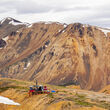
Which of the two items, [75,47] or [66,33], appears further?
[66,33]

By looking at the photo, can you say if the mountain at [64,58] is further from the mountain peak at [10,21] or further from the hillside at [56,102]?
the hillside at [56,102]

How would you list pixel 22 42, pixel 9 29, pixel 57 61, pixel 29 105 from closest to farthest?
pixel 29 105 < pixel 57 61 < pixel 22 42 < pixel 9 29

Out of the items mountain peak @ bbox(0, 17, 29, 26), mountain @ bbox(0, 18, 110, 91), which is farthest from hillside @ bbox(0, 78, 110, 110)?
mountain peak @ bbox(0, 17, 29, 26)

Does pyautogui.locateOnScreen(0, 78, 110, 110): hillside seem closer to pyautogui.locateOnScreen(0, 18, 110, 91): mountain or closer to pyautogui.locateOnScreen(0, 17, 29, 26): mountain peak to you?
pyautogui.locateOnScreen(0, 18, 110, 91): mountain

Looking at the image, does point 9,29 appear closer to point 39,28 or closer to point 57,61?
point 39,28

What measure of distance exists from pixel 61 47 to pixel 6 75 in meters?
29.7

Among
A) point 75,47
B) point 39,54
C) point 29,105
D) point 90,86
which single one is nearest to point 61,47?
point 75,47

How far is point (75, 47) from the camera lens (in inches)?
4085

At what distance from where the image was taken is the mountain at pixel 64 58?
93.6 m

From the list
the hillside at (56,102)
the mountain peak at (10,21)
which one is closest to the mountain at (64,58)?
the mountain peak at (10,21)

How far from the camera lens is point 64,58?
102688mm

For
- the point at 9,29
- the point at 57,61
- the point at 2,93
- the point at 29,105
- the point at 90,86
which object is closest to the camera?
the point at 29,105

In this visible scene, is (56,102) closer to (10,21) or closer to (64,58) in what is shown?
(64,58)

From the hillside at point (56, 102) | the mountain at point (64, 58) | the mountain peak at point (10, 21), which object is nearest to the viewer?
the hillside at point (56, 102)
